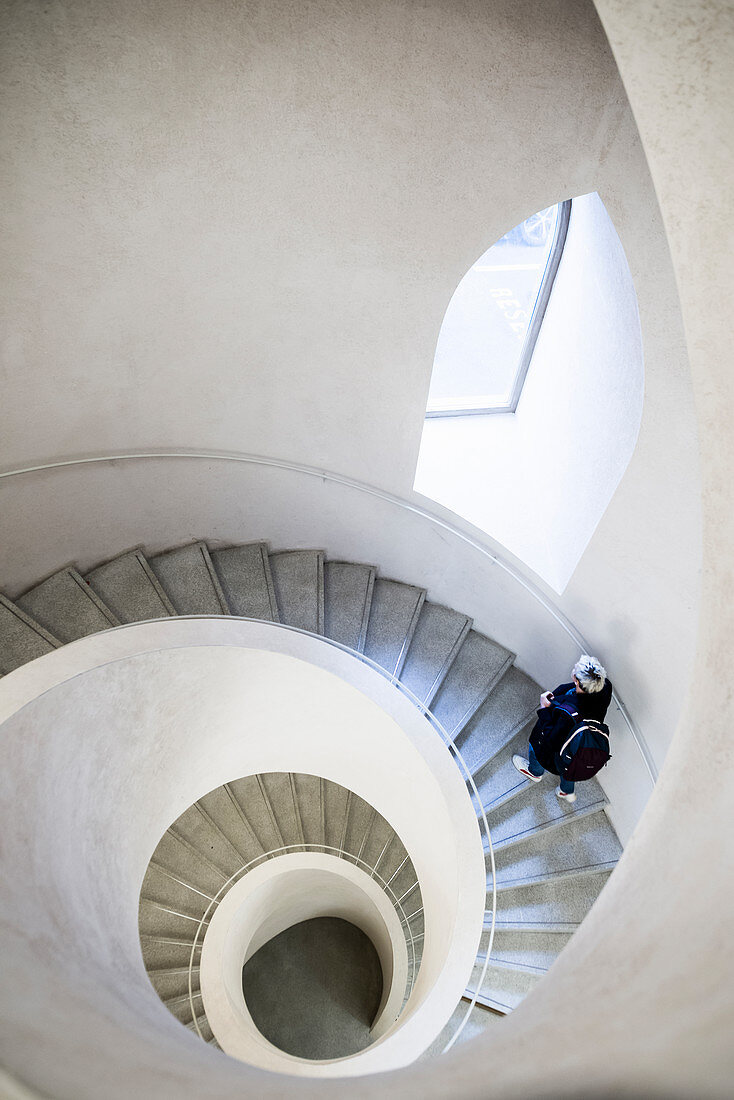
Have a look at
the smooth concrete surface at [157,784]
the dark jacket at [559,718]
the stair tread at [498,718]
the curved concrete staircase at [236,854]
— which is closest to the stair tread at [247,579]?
the smooth concrete surface at [157,784]

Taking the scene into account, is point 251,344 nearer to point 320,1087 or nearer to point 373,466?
point 373,466

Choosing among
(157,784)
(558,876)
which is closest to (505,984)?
(558,876)

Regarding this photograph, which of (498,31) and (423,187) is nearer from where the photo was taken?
(498,31)

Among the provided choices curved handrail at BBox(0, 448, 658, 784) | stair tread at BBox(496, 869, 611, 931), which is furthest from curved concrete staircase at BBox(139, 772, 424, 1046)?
curved handrail at BBox(0, 448, 658, 784)

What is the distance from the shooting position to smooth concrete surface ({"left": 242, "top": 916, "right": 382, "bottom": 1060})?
11.2 meters

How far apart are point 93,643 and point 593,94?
5.37 m

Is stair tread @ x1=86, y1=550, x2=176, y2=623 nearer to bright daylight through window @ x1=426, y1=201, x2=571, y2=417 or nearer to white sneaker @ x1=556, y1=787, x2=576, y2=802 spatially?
bright daylight through window @ x1=426, y1=201, x2=571, y2=417

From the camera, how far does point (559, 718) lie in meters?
6.24

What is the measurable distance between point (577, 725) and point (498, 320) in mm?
4199

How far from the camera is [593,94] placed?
4.31 meters

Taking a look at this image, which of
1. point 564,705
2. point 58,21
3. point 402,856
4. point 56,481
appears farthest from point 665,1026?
point 402,856

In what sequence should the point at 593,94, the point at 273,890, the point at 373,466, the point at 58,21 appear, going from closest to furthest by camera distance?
the point at 58,21 < the point at 593,94 < the point at 373,466 < the point at 273,890

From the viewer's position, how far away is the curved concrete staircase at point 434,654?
643 cm

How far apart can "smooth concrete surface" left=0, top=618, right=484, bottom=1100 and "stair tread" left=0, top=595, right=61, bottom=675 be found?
0.66m
